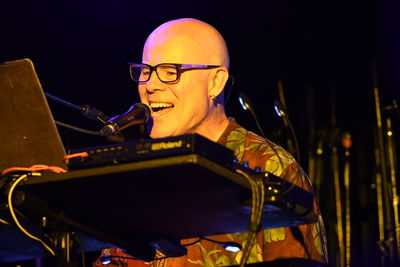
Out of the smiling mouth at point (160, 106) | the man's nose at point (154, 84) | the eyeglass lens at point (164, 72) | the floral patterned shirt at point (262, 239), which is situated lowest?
the floral patterned shirt at point (262, 239)

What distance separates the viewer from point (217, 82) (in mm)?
3125

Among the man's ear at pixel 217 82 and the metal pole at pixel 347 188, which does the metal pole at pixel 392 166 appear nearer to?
the metal pole at pixel 347 188

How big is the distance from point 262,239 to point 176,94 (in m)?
0.66

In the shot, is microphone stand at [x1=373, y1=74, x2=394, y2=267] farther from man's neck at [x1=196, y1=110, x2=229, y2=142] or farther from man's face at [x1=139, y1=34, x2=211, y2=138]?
man's face at [x1=139, y1=34, x2=211, y2=138]

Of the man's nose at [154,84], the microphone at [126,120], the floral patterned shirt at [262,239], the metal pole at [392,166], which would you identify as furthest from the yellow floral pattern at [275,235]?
the metal pole at [392,166]

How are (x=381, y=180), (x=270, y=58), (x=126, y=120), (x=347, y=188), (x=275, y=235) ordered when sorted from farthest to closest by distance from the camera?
(x=270, y=58), (x=347, y=188), (x=381, y=180), (x=275, y=235), (x=126, y=120)

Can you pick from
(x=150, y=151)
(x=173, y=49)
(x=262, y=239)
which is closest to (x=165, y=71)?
(x=173, y=49)

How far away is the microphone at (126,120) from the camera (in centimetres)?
229

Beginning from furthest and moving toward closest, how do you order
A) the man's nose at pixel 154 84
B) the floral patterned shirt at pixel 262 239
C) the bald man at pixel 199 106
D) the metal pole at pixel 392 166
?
the metal pole at pixel 392 166, the man's nose at pixel 154 84, the bald man at pixel 199 106, the floral patterned shirt at pixel 262 239

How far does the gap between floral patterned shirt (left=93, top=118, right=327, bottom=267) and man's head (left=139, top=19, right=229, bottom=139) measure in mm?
113

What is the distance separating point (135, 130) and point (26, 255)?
274 centimetres

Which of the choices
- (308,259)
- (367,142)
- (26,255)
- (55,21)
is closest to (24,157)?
(26,255)

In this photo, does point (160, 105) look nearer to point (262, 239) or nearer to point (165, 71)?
point (165, 71)

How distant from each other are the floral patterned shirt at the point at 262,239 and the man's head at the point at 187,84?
0.37ft
